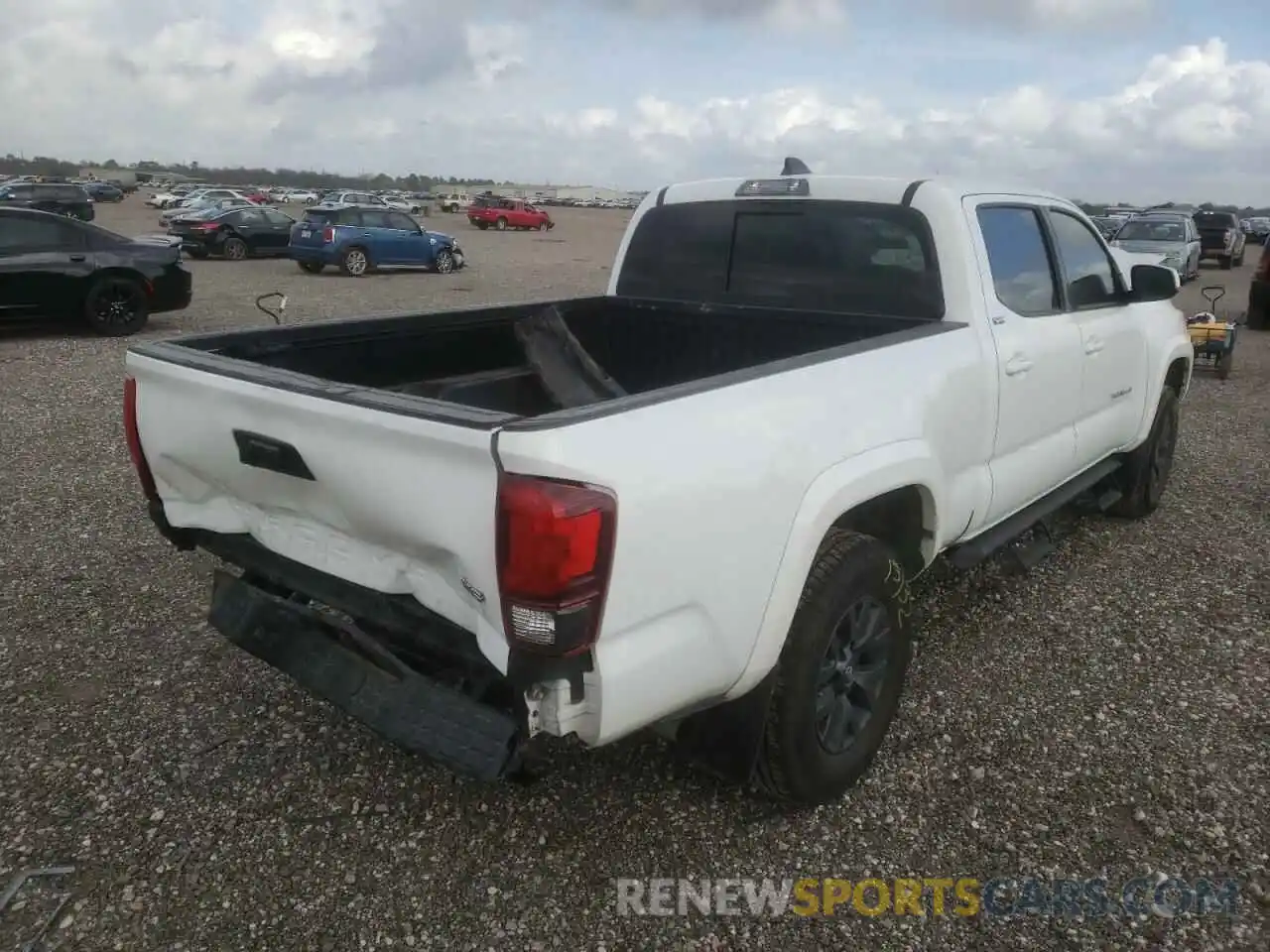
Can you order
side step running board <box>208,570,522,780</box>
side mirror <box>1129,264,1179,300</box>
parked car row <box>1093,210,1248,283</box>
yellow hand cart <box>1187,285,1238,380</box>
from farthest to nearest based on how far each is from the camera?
parked car row <box>1093,210,1248,283</box> → yellow hand cart <box>1187,285,1238,380</box> → side mirror <box>1129,264,1179,300</box> → side step running board <box>208,570,522,780</box>

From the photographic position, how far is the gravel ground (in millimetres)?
2508

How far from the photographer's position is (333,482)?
2.40 meters

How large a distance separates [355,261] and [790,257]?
63.9 feet

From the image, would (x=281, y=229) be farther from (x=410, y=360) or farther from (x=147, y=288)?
(x=410, y=360)

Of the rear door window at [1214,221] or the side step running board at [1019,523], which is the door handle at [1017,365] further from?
the rear door window at [1214,221]

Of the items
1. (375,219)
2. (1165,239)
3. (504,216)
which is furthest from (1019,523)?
(504,216)

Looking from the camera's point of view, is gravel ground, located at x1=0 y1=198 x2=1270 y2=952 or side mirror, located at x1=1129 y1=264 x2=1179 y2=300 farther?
side mirror, located at x1=1129 y1=264 x2=1179 y2=300

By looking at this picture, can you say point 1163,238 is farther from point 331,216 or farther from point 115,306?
point 115,306

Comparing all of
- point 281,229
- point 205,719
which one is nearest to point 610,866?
point 205,719

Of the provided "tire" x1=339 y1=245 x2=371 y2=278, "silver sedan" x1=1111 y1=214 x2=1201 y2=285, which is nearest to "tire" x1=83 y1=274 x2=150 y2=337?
"tire" x1=339 y1=245 x2=371 y2=278

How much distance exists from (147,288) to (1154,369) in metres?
11.6

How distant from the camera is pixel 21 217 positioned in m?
11.1

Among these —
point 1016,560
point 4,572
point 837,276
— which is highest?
point 837,276

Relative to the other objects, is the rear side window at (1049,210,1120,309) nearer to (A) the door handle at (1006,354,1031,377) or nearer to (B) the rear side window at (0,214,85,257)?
(A) the door handle at (1006,354,1031,377)
